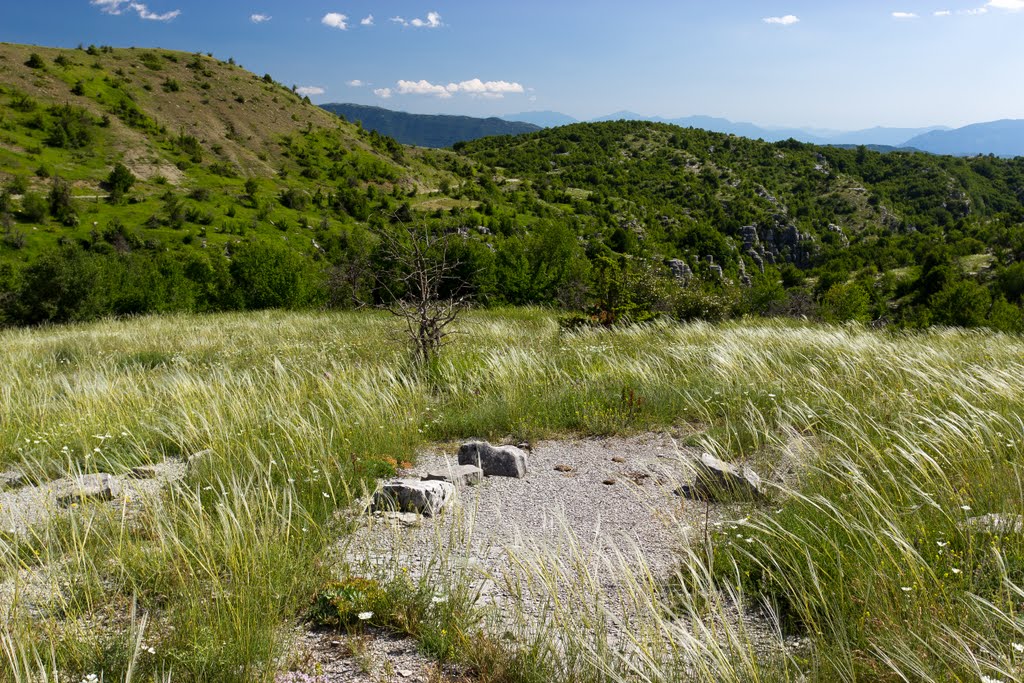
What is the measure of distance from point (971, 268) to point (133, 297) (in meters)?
96.1

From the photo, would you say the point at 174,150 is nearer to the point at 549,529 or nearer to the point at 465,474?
the point at 465,474

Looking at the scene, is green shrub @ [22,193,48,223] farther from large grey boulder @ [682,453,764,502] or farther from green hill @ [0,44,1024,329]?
large grey boulder @ [682,453,764,502]

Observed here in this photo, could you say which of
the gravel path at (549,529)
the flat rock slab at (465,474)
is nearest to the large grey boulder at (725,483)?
the gravel path at (549,529)

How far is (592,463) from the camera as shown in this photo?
17.9ft

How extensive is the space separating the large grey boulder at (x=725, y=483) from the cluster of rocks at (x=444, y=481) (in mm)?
1608

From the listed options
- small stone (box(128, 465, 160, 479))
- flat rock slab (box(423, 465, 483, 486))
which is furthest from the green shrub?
flat rock slab (box(423, 465, 483, 486))

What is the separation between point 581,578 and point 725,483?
6.88ft

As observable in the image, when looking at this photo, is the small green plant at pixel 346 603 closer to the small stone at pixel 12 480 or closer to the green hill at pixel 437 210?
the small stone at pixel 12 480

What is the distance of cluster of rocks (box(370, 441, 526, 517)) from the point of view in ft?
13.1

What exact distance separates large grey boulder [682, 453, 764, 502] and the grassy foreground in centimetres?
17

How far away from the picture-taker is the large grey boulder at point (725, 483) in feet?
13.4

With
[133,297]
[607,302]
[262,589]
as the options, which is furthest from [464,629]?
[133,297]

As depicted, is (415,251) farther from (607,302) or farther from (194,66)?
(194,66)

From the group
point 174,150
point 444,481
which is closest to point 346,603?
point 444,481
